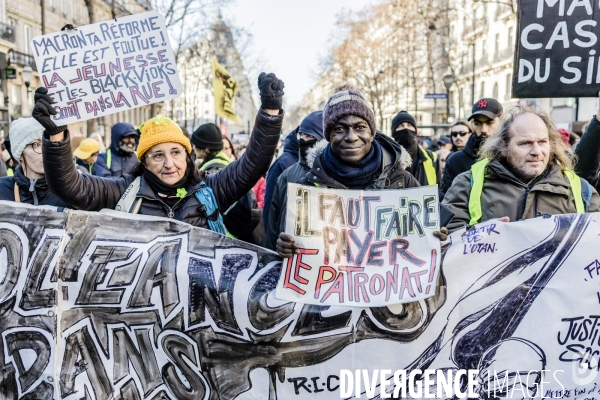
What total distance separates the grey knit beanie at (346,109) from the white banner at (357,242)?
0.36m

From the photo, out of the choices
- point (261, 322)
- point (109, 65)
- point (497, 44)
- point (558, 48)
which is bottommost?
point (261, 322)

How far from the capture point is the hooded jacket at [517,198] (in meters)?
3.09

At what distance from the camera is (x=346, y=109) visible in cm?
299

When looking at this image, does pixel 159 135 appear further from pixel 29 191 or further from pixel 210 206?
pixel 29 191

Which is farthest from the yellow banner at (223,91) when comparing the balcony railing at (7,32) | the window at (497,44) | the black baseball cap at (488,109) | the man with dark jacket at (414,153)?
the window at (497,44)

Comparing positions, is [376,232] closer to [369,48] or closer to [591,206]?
[591,206]

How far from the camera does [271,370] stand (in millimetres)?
2801

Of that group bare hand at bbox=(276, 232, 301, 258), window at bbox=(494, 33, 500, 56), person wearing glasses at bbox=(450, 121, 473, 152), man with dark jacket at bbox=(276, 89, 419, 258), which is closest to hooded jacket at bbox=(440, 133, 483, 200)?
person wearing glasses at bbox=(450, 121, 473, 152)

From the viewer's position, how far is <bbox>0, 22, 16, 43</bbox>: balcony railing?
3550cm

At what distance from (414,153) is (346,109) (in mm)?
3093

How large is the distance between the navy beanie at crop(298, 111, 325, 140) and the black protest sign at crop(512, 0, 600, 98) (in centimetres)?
125

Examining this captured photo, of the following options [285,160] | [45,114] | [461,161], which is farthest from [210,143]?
[45,114]

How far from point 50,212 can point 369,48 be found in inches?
1691

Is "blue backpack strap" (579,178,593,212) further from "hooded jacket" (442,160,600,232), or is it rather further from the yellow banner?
the yellow banner
